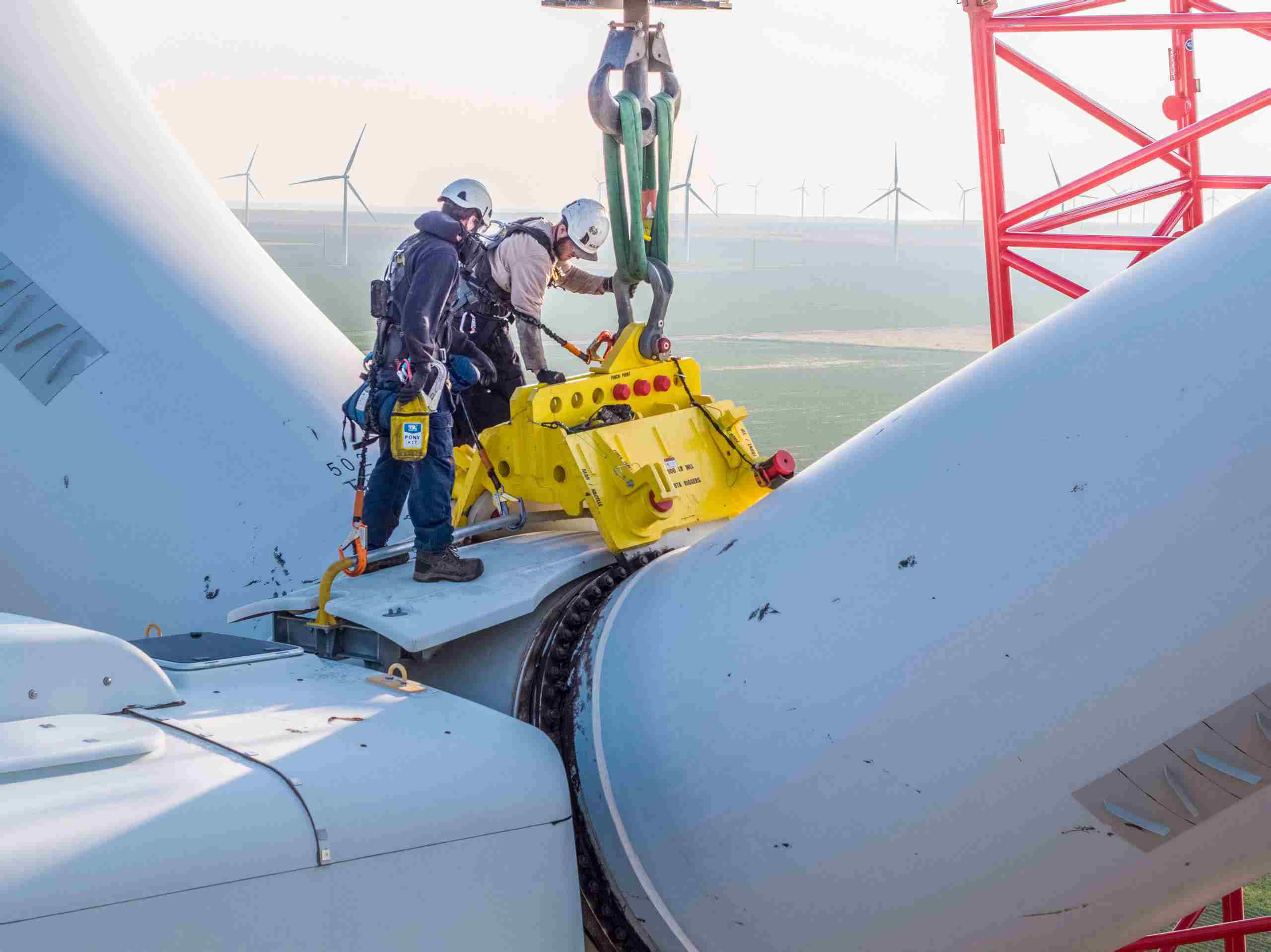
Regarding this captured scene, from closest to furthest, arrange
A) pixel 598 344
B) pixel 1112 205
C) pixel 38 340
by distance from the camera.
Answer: pixel 598 344
pixel 38 340
pixel 1112 205

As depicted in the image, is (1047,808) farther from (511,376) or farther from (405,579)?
(511,376)

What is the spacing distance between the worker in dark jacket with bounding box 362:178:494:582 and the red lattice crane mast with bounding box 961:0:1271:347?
151 inches

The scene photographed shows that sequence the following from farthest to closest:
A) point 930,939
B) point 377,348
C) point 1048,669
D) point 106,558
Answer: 1. point 106,558
2. point 377,348
3. point 930,939
4. point 1048,669

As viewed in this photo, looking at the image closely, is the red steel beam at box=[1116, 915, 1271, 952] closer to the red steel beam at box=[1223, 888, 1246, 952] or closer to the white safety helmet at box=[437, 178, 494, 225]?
the red steel beam at box=[1223, 888, 1246, 952]

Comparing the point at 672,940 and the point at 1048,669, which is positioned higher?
the point at 1048,669

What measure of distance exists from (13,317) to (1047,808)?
4855 mm

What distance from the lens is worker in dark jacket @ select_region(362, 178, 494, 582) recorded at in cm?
396

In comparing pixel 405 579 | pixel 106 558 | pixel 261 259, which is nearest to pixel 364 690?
pixel 405 579

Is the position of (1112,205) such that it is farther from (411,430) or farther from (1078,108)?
(411,430)

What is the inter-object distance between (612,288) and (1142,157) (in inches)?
172

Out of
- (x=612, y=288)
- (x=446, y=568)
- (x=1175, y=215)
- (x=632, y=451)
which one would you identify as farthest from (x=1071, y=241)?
(x=446, y=568)

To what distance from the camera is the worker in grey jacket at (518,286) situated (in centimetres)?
591

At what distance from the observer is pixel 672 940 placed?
315 centimetres

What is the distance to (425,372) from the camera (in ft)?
13.4
